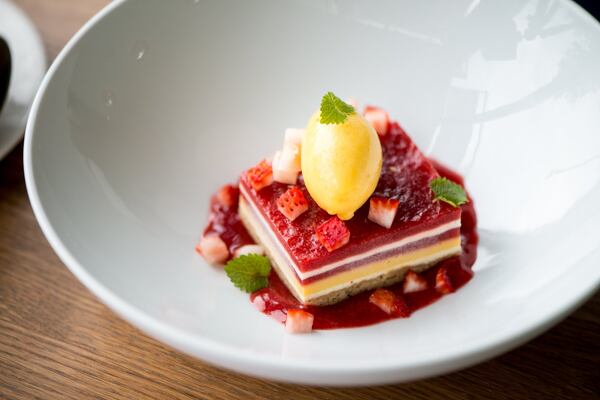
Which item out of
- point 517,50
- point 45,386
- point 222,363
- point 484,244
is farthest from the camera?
point 517,50

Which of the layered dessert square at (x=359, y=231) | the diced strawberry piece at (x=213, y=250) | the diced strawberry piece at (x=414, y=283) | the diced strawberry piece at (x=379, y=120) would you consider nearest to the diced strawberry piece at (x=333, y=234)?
the layered dessert square at (x=359, y=231)

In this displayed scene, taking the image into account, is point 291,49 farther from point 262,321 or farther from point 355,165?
point 262,321

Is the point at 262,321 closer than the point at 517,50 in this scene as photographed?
Yes

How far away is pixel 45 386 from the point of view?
2.36 meters

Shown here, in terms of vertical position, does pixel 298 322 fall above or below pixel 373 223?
below

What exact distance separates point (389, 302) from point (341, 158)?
543mm

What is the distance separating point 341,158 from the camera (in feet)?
8.05

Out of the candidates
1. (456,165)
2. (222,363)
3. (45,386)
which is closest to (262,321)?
(222,363)

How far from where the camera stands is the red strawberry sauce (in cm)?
254

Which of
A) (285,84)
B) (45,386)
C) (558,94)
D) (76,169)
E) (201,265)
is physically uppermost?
(558,94)

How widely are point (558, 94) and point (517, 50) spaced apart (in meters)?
0.27

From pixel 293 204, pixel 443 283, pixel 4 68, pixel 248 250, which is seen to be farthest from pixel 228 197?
pixel 4 68

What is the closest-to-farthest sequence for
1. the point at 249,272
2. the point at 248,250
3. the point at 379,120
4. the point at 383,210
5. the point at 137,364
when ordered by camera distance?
the point at 137,364, the point at 383,210, the point at 249,272, the point at 248,250, the point at 379,120

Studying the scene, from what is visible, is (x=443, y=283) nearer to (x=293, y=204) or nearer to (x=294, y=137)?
(x=293, y=204)
